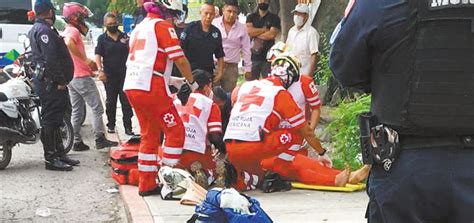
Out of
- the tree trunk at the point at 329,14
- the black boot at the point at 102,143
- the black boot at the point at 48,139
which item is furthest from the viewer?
the tree trunk at the point at 329,14

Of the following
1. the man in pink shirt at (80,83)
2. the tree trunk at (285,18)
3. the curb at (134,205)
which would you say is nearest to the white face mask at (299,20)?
the tree trunk at (285,18)

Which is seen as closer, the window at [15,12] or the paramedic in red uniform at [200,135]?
the paramedic in red uniform at [200,135]

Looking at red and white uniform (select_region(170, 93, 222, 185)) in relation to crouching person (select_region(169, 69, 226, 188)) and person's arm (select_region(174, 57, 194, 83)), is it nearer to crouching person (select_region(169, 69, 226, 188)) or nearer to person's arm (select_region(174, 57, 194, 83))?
crouching person (select_region(169, 69, 226, 188))

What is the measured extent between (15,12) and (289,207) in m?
11.3

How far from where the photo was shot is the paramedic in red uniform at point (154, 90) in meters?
6.00

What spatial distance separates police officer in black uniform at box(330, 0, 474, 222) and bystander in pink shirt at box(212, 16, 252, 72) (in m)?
7.07

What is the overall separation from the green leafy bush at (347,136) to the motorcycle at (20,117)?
10.7 ft

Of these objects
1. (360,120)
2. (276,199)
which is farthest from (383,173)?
(276,199)

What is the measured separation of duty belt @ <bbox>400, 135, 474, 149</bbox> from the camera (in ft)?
7.87

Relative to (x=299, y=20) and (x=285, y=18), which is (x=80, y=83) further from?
(x=285, y=18)

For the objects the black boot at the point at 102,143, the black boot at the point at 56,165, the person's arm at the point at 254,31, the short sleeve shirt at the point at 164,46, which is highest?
the short sleeve shirt at the point at 164,46

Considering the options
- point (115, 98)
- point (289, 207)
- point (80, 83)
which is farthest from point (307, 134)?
point (115, 98)

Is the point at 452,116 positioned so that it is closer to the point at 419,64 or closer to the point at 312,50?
the point at 419,64

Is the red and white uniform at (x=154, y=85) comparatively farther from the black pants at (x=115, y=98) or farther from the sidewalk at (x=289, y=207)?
the black pants at (x=115, y=98)
